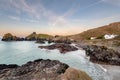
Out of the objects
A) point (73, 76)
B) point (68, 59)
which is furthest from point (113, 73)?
point (68, 59)

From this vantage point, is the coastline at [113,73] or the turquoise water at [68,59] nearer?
the coastline at [113,73]

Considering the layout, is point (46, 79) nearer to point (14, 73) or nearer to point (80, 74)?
point (80, 74)

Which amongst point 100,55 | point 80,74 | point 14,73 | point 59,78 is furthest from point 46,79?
point 100,55

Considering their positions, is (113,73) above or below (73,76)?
below

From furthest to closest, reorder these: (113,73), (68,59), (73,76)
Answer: (68,59) < (113,73) < (73,76)

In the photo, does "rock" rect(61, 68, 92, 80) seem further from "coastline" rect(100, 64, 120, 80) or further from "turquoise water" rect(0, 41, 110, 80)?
"coastline" rect(100, 64, 120, 80)

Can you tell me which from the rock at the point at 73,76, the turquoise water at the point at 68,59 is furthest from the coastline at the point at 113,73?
the rock at the point at 73,76

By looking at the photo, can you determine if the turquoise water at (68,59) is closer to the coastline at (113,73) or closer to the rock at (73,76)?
the coastline at (113,73)

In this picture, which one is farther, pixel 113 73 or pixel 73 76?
pixel 113 73

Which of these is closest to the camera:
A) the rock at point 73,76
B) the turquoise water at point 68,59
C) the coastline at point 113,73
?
the rock at point 73,76

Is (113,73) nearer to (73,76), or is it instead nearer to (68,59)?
(73,76)

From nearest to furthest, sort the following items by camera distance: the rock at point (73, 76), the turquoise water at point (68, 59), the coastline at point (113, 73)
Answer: the rock at point (73, 76) → the coastline at point (113, 73) → the turquoise water at point (68, 59)

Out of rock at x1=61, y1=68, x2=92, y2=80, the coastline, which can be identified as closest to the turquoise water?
the coastline

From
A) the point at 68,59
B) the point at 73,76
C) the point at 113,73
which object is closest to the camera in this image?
the point at 73,76
